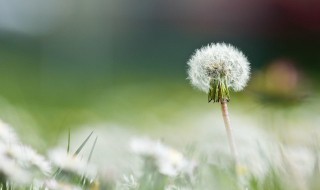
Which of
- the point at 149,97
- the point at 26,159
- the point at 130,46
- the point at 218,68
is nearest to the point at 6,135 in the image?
the point at 26,159

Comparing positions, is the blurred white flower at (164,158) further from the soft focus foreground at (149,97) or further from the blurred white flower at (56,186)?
the blurred white flower at (56,186)

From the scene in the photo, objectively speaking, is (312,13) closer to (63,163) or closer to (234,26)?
(234,26)

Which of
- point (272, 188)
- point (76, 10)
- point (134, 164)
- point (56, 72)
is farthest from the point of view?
point (76, 10)

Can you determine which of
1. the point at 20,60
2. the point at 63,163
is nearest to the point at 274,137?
the point at 63,163

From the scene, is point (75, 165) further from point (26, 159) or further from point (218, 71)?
point (218, 71)

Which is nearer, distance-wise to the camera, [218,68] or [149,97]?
[218,68]

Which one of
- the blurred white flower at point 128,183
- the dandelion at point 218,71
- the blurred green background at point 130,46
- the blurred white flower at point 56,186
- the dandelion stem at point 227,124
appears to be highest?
the blurred green background at point 130,46

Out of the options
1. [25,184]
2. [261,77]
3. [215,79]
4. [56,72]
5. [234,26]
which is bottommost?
[25,184]

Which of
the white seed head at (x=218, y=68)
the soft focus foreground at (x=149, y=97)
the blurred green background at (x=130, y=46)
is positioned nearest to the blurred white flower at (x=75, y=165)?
the soft focus foreground at (x=149, y=97)

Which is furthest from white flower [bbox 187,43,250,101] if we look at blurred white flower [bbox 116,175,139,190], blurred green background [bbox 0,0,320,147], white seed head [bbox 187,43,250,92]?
blurred green background [bbox 0,0,320,147]
